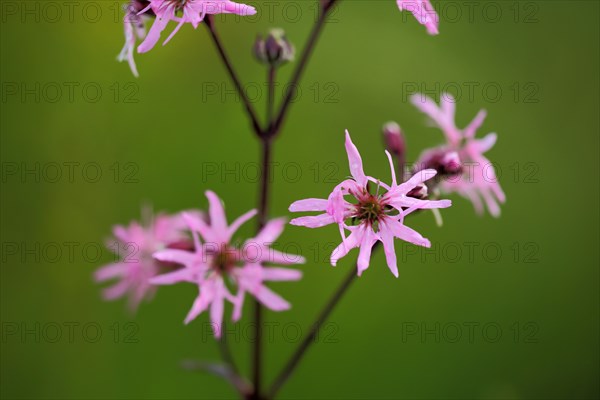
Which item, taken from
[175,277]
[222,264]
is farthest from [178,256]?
[222,264]

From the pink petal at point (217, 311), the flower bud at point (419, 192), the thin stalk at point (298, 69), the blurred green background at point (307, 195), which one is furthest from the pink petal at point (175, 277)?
the blurred green background at point (307, 195)

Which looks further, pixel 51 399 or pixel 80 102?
pixel 80 102

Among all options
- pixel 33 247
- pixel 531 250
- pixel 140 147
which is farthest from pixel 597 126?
pixel 33 247

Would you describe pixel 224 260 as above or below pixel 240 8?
below

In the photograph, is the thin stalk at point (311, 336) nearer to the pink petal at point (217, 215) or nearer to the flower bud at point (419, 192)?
the flower bud at point (419, 192)

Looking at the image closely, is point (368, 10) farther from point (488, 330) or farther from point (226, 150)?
point (488, 330)

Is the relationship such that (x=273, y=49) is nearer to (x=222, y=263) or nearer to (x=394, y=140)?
(x=394, y=140)

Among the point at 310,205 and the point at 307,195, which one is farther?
the point at 307,195
